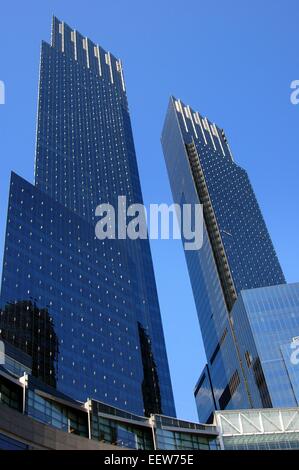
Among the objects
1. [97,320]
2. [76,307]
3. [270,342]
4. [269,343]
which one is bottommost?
[269,343]

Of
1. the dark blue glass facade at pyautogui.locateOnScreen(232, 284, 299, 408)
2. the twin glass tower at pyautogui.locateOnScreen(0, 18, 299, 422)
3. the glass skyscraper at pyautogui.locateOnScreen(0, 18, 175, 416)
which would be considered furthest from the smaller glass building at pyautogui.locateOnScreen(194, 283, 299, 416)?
the glass skyscraper at pyautogui.locateOnScreen(0, 18, 175, 416)

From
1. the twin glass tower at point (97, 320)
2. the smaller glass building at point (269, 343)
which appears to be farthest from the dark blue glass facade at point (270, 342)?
the twin glass tower at point (97, 320)

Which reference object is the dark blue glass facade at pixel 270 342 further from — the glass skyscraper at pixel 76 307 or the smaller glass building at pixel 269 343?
the glass skyscraper at pixel 76 307

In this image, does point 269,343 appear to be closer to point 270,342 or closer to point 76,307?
point 270,342

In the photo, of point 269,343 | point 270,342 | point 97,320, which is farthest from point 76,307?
point 270,342

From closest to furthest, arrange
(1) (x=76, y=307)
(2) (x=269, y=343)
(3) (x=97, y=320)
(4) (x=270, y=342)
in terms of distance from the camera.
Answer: (1) (x=76, y=307), (3) (x=97, y=320), (2) (x=269, y=343), (4) (x=270, y=342)

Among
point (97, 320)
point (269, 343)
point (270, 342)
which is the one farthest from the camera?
point (270, 342)

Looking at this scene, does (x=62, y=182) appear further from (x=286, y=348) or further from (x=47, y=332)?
(x=286, y=348)

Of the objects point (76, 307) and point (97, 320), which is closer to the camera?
point (76, 307)

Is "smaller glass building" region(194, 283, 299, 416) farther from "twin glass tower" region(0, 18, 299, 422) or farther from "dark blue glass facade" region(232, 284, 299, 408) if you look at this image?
"twin glass tower" region(0, 18, 299, 422)

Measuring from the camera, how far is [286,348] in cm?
15788

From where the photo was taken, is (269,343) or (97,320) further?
(269,343)

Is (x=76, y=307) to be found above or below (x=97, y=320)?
above
